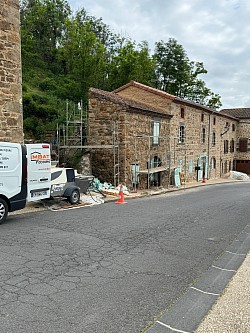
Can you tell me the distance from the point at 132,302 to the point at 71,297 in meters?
0.78

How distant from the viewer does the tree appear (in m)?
44.6

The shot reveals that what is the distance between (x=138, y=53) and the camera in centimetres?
3500

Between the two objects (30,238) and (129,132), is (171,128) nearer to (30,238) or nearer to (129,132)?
(129,132)

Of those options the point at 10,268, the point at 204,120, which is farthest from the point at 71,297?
the point at 204,120

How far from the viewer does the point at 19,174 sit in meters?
9.02

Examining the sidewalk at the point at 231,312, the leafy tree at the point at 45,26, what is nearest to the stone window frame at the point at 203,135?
the leafy tree at the point at 45,26

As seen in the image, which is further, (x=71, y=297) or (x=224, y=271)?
(x=224, y=271)

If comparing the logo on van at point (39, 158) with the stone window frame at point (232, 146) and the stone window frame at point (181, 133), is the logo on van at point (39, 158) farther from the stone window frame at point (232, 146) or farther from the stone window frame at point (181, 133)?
the stone window frame at point (232, 146)

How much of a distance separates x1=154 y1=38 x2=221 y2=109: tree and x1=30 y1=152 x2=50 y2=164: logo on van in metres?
36.2

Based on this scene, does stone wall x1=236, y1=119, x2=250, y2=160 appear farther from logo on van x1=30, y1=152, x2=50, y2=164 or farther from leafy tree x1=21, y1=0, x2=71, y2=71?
logo on van x1=30, y1=152, x2=50, y2=164

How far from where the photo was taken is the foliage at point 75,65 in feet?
77.8

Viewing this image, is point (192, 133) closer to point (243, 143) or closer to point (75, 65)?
point (75, 65)

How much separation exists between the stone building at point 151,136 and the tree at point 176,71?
9.83 meters

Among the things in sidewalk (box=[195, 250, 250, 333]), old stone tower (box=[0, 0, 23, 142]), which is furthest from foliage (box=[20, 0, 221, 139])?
sidewalk (box=[195, 250, 250, 333])
